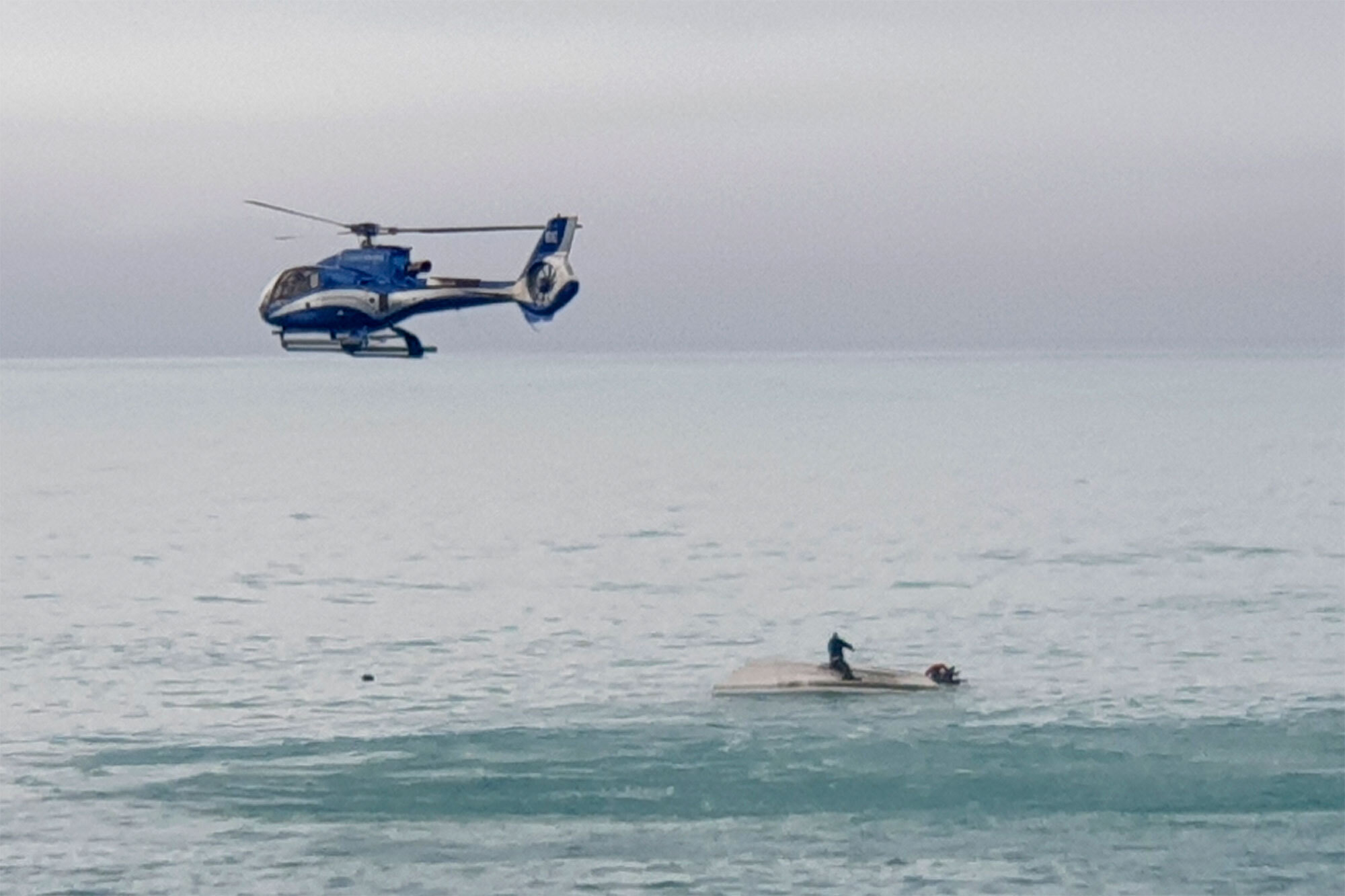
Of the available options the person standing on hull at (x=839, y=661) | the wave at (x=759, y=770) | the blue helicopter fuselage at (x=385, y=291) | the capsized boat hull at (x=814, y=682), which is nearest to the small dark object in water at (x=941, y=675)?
the capsized boat hull at (x=814, y=682)

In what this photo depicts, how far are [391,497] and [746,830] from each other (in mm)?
98409

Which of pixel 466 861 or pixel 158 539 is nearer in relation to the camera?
pixel 466 861

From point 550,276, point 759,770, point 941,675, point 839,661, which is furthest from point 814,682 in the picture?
point 550,276

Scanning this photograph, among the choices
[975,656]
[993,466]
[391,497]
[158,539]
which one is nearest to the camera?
Result: [975,656]

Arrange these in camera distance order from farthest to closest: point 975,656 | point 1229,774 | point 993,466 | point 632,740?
point 993,466
point 975,656
point 632,740
point 1229,774

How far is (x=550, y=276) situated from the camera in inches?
1729

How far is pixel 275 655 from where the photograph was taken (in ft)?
225

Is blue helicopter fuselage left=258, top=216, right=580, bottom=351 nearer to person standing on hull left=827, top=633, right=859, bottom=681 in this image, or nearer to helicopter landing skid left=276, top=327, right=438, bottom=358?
helicopter landing skid left=276, top=327, right=438, bottom=358

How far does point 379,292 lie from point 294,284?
2.78 meters

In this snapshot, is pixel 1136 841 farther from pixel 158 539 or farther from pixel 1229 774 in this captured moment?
pixel 158 539

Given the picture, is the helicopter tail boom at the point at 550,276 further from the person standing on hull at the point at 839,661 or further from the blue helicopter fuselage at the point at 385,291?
the person standing on hull at the point at 839,661

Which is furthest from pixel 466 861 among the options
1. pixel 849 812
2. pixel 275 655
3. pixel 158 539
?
pixel 158 539

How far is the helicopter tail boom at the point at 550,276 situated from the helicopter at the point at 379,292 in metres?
0.02

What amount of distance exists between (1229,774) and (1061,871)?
9761 mm
